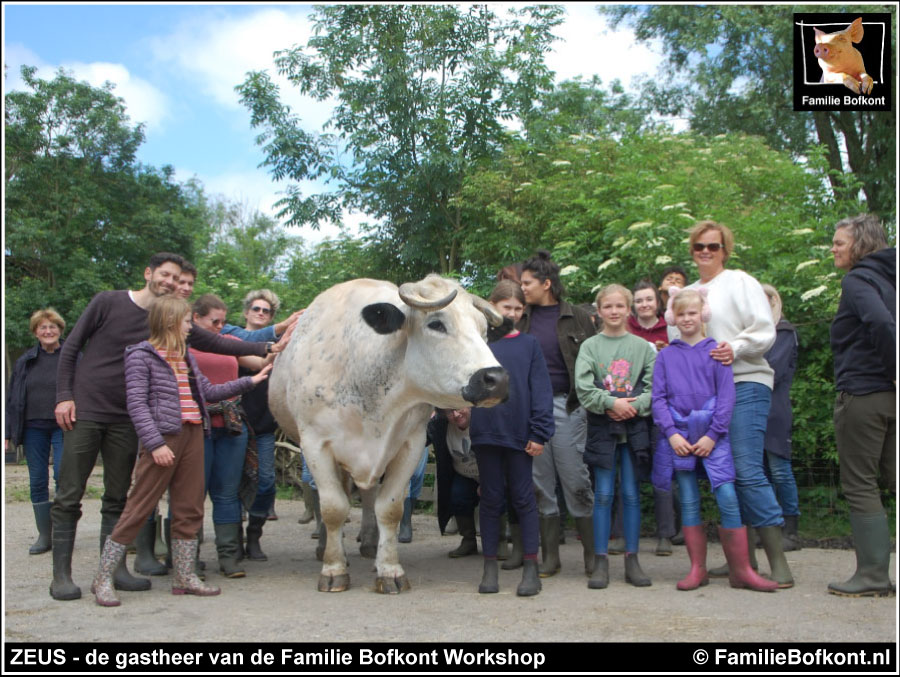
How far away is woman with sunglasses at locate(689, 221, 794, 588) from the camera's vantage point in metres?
5.18

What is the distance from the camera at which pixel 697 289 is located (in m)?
5.59

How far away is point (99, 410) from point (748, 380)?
4069 millimetres

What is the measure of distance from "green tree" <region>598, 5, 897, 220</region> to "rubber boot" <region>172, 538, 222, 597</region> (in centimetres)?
1664

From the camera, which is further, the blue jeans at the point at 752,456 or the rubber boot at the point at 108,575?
the blue jeans at the point at 752,456

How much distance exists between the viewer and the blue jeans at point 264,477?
6.47 metres

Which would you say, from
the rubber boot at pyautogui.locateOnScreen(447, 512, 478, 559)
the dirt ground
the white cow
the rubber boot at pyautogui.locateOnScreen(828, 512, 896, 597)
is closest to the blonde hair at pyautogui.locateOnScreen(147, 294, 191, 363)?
the white cow

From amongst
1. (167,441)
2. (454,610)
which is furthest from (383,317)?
(454,610)

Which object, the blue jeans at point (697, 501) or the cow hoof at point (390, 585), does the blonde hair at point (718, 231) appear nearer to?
the blue jeans at point (697, 501)

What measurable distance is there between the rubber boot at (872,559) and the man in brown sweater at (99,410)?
430 cm

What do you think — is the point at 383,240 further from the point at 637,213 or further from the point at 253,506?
the point at 253,506

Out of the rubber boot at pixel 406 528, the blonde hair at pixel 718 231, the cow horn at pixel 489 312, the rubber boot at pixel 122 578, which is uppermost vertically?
the blonde hair at pixel 718 231

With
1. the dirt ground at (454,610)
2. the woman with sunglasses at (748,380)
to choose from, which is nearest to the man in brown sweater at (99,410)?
the dirt ground at (454,610)

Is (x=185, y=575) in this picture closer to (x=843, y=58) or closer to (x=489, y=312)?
(x=489, y=312)
